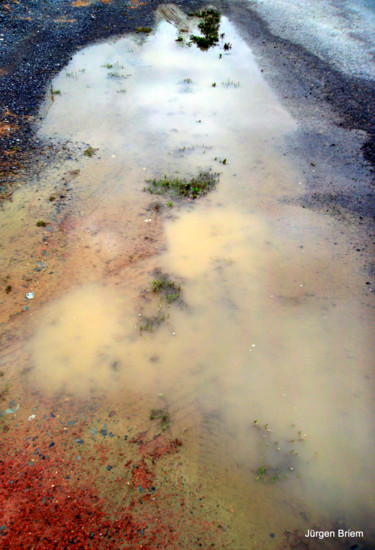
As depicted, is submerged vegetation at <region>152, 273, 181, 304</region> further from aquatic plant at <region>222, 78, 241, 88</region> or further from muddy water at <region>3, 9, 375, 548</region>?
aquatic plant at <region>222, 78, 241, 88</region>

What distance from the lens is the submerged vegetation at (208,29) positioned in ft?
50.0

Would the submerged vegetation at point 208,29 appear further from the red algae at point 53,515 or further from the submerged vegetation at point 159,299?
the red algae at point 53,515

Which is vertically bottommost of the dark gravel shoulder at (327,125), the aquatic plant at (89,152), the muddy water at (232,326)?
the muddy water at (232,326)

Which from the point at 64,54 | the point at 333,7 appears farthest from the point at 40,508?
the point at 333,7

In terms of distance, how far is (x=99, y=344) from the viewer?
227 inches

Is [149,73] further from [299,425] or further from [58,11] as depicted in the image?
[299,425]

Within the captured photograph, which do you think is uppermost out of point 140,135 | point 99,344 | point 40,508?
point 140,135

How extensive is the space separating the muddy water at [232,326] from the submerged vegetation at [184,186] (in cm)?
25

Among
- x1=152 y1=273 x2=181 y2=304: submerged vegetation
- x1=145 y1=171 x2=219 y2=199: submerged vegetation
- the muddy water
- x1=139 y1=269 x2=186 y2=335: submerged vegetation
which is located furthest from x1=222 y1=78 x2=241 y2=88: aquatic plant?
x1=152 y1=273 x2=181 y2=304: submerged vegetation

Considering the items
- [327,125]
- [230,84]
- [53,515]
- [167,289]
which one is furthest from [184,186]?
[53,515]

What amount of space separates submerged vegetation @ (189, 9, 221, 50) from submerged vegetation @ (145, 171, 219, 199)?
382 inches

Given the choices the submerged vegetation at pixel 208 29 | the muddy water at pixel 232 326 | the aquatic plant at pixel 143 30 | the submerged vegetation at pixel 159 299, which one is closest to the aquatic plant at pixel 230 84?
the muddy water at pixel 232 326

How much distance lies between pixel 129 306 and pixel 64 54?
12.6m

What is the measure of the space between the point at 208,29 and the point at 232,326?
15898 mm
